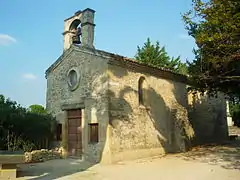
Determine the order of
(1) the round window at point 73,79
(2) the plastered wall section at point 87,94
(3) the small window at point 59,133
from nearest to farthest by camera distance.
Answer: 1. (2) the plastered wall section at point 87,94
2. (1) the round window at point 73,79
3. (3) the small window at point 59,133

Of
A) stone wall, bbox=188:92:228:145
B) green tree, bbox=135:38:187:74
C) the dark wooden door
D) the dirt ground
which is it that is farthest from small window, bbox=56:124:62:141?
green tree, bbox=135:38:187:74

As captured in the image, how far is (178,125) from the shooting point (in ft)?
54.6

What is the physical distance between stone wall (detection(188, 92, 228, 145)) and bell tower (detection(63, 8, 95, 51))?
8803mm

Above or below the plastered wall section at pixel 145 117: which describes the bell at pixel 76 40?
above

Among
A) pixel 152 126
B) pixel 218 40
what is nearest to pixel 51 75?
pixel 152 126

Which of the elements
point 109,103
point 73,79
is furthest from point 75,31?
point 109,103

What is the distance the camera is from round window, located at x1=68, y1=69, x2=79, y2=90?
15689 mm

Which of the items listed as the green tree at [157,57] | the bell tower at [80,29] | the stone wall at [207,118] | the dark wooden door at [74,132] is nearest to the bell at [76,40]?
the bell tower at [80,29]

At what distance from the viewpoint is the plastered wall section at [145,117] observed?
1365 cm

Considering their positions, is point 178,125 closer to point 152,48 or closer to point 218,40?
point 218,40

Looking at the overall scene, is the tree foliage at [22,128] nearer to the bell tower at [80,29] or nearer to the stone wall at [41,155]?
the stone wall at [41,155]

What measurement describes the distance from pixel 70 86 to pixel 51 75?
8.49ft

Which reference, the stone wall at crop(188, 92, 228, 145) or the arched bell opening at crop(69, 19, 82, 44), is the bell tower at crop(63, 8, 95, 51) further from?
the stone wall at crop(188, 92, 228, 145)

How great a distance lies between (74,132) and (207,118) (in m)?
10.9
